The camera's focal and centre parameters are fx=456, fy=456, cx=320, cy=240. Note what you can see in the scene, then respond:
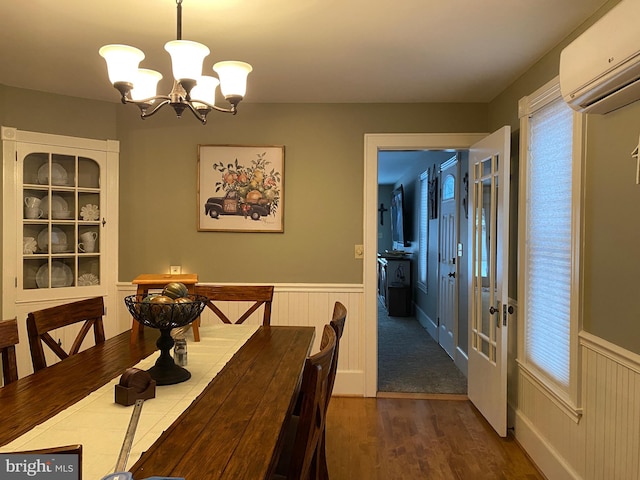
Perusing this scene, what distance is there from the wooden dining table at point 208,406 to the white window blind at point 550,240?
52.8 inches

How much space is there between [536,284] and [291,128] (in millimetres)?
2140

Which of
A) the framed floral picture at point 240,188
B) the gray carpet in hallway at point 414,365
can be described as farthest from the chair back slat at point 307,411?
the gray carpet in hallway at point 414,365

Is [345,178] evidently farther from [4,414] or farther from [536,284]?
[4,414]

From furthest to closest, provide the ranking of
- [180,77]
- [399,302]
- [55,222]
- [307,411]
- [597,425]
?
1. [399,302]
2. [55,222]
3. [597,425]
4. [180,77]
5. [307,411]

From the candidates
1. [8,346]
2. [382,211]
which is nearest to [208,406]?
[8,346]

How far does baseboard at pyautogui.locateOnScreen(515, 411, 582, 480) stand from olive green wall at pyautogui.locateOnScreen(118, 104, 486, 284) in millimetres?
1520

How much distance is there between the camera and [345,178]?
3662 millimetres

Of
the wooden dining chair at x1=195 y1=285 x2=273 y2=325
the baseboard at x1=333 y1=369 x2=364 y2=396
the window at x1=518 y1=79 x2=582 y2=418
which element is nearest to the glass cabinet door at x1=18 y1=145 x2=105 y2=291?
the wooden dining chair at x1=195 y1=285 x2=273 y2=325

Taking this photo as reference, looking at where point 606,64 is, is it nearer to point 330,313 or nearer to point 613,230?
point 613,230

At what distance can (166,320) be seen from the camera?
1.64m

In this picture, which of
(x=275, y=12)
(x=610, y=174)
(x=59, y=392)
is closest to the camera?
(x=59, y=392)

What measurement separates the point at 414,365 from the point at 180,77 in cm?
361

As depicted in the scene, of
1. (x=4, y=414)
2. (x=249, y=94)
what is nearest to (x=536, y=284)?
(x=249, y=94)

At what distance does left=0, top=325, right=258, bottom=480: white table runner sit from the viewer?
3.68 feet
